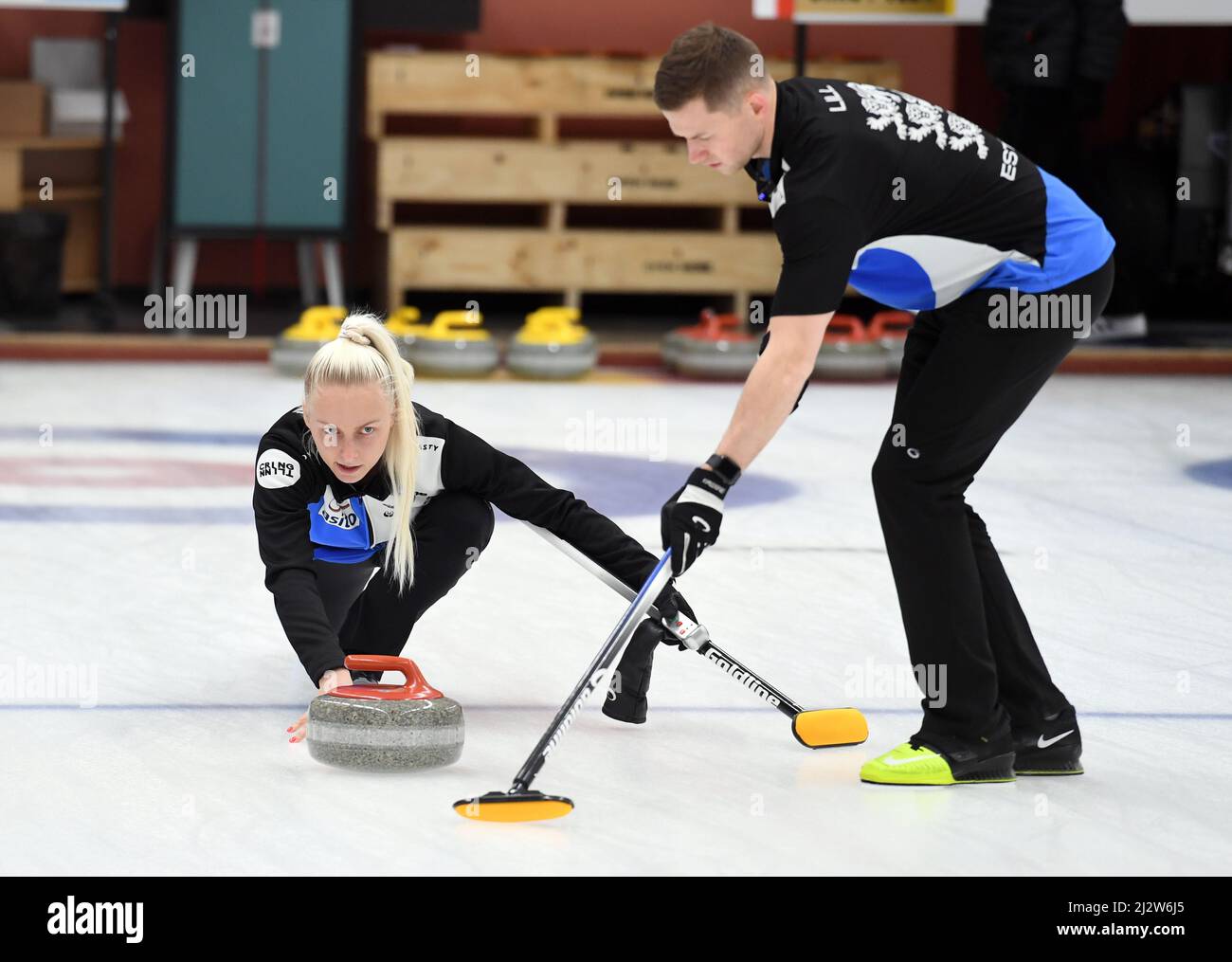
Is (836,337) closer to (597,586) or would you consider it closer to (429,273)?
(429,273)

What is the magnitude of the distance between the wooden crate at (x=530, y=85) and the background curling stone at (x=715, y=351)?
118 centimetres

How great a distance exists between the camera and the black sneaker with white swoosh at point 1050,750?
291cm

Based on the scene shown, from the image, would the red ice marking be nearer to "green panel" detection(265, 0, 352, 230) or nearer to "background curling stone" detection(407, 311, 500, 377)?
"background curling stone" detection(407, 311, 500, 377)

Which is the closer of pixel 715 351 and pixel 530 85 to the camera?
pixel 715 351

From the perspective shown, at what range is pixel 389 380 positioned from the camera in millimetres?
2842

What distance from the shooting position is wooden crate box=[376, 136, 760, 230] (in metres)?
8.05

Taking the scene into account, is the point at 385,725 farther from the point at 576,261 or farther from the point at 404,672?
the point at 576,261

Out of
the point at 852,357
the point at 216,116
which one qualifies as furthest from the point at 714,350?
the point at 216,116

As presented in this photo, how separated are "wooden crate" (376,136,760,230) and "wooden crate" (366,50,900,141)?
0.15 metres

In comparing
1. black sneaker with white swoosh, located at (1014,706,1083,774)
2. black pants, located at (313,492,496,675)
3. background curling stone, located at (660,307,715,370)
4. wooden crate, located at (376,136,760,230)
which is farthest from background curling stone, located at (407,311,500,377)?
black sneaker with white swoosh, located at (1014,706,1083,774)

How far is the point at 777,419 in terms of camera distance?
2.64 metres

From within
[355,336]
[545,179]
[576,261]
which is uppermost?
[545,179]

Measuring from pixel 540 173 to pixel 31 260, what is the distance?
2177mm

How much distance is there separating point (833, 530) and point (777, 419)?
2172 mm
